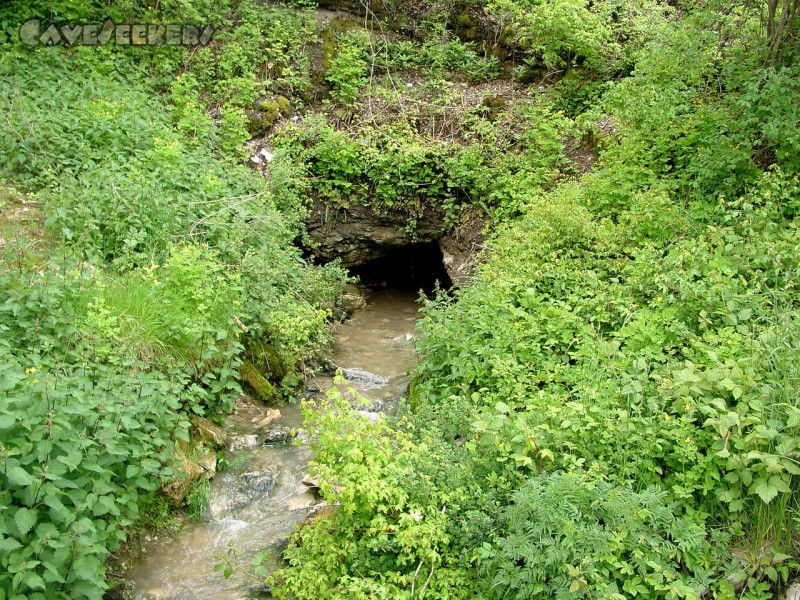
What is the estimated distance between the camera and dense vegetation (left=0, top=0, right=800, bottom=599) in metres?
3.94

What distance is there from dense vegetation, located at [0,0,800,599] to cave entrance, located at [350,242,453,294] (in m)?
1.65

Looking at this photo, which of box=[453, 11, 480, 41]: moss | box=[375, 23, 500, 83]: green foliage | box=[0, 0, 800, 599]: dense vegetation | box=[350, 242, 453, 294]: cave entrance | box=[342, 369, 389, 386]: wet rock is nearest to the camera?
box=[0, 0, 800, 599]: dense vegetation

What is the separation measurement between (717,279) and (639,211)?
5.76ft

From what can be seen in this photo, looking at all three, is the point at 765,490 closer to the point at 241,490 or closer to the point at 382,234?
the point at 241,490

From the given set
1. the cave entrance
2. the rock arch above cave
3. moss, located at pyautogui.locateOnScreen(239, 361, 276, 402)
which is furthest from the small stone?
the cave entrance

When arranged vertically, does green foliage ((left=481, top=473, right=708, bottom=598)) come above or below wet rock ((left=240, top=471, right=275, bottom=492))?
above

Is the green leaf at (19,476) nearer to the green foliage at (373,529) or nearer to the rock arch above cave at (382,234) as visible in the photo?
the green foliage at (373,529)

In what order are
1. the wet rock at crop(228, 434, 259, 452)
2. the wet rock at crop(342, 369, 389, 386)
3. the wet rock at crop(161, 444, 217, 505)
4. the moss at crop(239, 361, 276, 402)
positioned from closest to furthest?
the wet rock at crop(161, 444, 217, 505) < the wet rock at crop(228, 434, 259, 452) < the moss at crop(239, 361, 276, 402) < the wet rock at crop(342, 369, 389, 386)

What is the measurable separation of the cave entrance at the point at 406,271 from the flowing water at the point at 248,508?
136 inches

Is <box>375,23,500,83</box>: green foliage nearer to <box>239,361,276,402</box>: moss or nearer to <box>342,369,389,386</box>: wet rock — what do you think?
<box>342,369,389,386</box>: wet rock

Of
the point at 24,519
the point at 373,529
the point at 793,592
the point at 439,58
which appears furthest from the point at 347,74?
the point at 793,592

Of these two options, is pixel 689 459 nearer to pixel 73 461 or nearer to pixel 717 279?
pixel 717 279

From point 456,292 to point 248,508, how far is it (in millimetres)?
3268

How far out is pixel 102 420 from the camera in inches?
166
